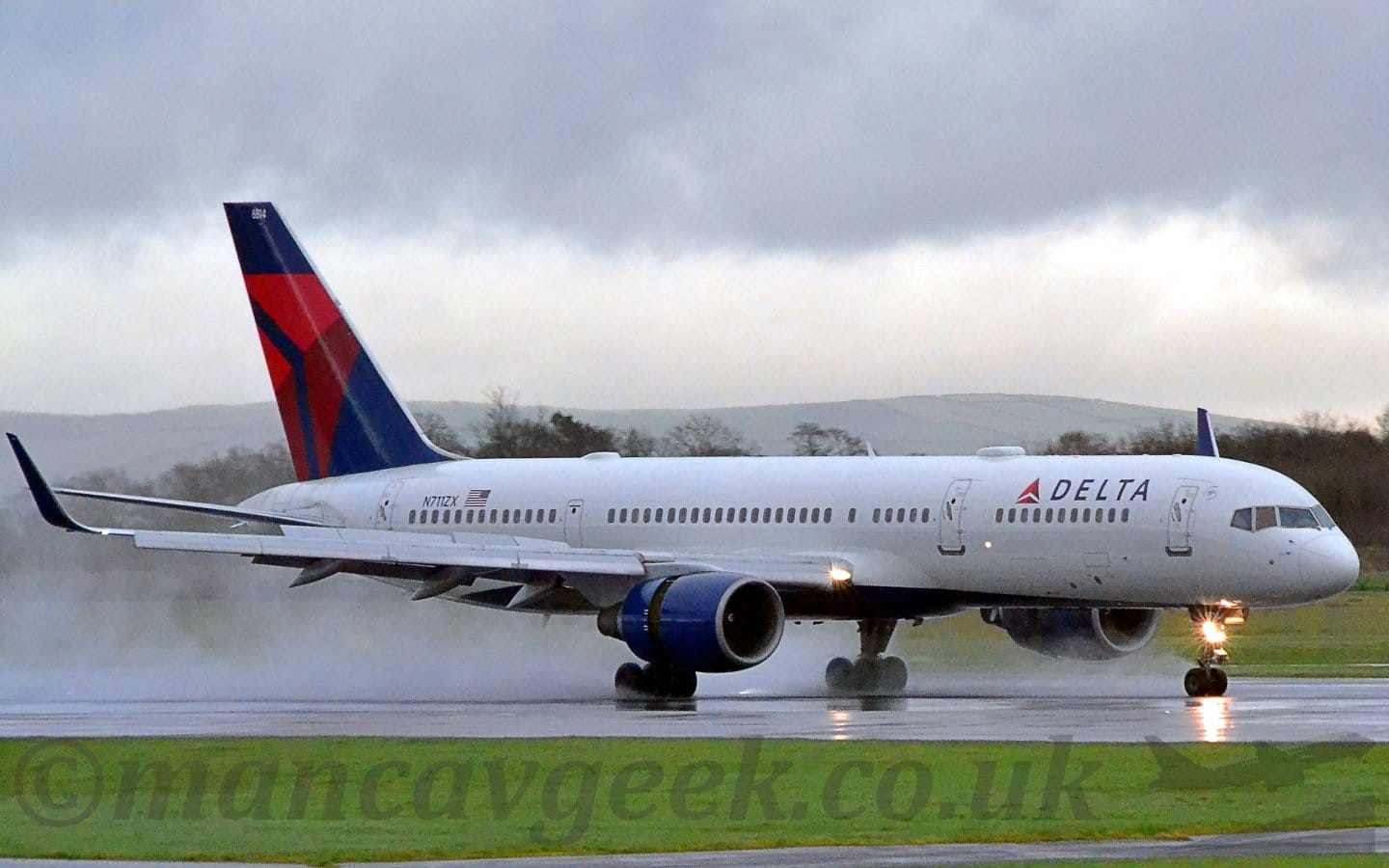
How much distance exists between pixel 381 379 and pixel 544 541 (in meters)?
6.04

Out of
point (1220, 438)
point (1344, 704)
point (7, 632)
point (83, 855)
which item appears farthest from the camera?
point (1220, 438)

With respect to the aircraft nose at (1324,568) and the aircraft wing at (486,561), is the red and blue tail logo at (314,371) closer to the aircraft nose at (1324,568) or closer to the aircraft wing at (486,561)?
the aircraft wing at (486,561)

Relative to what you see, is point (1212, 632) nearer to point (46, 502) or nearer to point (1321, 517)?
point (1321, 517)

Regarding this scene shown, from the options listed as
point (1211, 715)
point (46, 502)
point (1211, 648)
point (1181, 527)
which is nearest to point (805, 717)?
point (1211, 715)

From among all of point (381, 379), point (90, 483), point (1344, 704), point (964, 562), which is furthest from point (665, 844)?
point (90, 483)

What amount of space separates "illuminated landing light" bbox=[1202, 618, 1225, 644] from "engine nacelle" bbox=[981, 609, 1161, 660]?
329 cm

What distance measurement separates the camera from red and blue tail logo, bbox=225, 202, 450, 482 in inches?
1838

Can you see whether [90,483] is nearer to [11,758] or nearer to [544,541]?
[544,541]

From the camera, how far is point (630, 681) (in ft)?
124

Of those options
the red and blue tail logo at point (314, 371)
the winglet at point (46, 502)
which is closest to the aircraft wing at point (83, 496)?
the winglet at point (46, 502)

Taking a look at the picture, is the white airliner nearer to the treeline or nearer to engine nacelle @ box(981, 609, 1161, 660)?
engine nacelle @ box(981, 609, 1161, 660)

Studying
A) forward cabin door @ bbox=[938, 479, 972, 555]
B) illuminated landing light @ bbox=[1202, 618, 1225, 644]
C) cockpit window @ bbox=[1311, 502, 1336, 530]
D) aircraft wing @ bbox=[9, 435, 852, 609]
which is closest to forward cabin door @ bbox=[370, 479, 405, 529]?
aircraft wing @ bbox=[9, 435, 852, 609]

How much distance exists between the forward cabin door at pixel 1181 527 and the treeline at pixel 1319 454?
3178cm

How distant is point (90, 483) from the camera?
160ft
